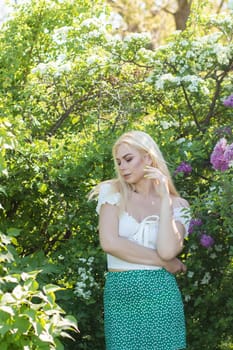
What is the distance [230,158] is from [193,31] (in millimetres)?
2094

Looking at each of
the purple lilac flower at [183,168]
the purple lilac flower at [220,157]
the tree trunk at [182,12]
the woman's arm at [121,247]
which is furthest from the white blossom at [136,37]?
the tree trunk at [182,12]

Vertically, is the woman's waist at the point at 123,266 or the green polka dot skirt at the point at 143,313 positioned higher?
the woman's waist at the point at 123,266

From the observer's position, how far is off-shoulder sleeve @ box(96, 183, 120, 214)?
4.05m

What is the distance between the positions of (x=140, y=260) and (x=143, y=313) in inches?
9.7

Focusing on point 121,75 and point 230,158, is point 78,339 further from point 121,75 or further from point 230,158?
point 121,75

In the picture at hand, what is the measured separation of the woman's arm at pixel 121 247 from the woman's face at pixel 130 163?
226 mm

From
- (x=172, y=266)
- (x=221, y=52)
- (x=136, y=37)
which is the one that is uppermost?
(x=136, y=37)

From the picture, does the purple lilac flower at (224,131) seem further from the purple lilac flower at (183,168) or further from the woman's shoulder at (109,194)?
the woman's shoulder at (109,194)

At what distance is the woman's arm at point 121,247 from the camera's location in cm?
392

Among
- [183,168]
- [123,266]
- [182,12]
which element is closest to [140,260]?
[123,266]

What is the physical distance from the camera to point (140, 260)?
395 cm

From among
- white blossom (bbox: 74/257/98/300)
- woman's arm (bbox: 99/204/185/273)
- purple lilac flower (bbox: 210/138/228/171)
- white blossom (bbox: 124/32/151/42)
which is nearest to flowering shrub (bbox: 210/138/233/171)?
purple lilac flower (bbox: 210/138/228/171)

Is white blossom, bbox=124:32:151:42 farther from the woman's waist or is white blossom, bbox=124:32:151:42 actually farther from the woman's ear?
the woman's waist

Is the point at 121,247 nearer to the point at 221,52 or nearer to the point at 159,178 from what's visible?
the point at 159,178
